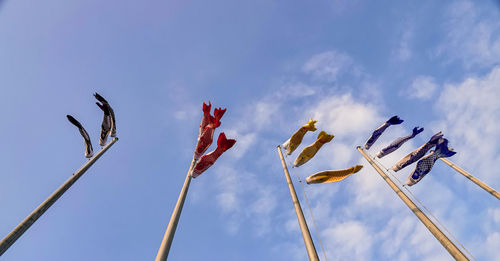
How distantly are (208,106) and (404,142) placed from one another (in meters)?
13.8

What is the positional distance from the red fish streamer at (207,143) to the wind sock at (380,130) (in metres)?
12.4

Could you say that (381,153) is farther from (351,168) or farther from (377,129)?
(351,168)

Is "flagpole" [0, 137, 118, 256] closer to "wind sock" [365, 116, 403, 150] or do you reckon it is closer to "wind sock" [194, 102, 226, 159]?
"wind sock" [194, 102, 226, 159]

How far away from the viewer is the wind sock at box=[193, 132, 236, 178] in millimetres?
8408

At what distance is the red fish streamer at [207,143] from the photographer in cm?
850

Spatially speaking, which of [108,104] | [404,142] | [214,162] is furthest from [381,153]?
[108,104]

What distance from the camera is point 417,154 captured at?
526 inches

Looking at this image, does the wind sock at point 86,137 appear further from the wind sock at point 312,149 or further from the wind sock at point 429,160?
the wind sock at point 429,160


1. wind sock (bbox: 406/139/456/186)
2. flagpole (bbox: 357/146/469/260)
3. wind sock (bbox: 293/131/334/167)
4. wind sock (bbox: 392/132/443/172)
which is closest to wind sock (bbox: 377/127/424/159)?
wind sock (bbox: 392/132/443/172)

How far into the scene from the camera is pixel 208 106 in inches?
388

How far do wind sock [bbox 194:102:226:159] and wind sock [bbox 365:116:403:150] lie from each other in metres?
12.4

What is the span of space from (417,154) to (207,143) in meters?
12.0

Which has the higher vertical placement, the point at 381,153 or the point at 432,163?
the point at 381,153

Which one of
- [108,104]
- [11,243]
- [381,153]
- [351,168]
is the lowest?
[11,243]
